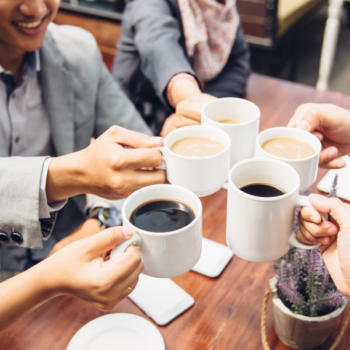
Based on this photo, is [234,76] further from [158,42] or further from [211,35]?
[158,42]

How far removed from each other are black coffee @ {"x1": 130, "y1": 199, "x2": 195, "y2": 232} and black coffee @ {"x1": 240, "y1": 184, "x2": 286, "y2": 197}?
13 cm

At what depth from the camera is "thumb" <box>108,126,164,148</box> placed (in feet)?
2.74

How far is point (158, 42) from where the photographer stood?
150 centimetres

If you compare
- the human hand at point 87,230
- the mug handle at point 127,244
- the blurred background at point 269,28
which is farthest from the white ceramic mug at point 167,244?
the blurred background at point 269,28

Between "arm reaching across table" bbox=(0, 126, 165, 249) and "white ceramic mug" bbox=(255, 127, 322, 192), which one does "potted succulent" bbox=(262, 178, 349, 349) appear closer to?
"white ceramic mug" bbox=(255, 127, 322, 192)

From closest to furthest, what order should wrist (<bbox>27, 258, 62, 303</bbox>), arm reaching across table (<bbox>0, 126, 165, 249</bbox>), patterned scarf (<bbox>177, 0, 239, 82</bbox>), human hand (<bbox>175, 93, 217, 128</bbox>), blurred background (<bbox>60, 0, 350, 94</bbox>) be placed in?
wrist (<bbox>27, 258, 62, 303</bbox>) < arm reaching across table (<bbox>0, 126, 165, 249</bbox>) < human hand (<bbox>175, 93, 217, 128</bbox>) < patterned scarf (<bbox>177, 0, 239, 82</bbox>) < blurred background (<bbox>60, 0, 350, 94</bbox>)

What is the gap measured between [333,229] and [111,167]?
0.48m

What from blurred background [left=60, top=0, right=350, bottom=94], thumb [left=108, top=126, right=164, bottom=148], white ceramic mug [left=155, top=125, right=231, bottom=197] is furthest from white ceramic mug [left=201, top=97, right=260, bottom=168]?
blurred background [left=60, top=0, right=350, bottom=94]

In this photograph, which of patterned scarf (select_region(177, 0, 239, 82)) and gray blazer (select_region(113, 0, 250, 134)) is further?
patterned scarf (select_region(177, 0, 239, 82))

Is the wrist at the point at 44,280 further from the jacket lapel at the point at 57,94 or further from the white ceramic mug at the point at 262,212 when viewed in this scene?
the jacket lapel at the point at 57,94

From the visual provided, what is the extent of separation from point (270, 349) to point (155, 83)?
3.52 ft

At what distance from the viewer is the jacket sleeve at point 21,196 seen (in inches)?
34.6

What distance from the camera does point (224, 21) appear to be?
180 centimetres

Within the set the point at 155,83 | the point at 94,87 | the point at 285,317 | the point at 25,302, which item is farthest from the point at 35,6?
the point at 285,317
